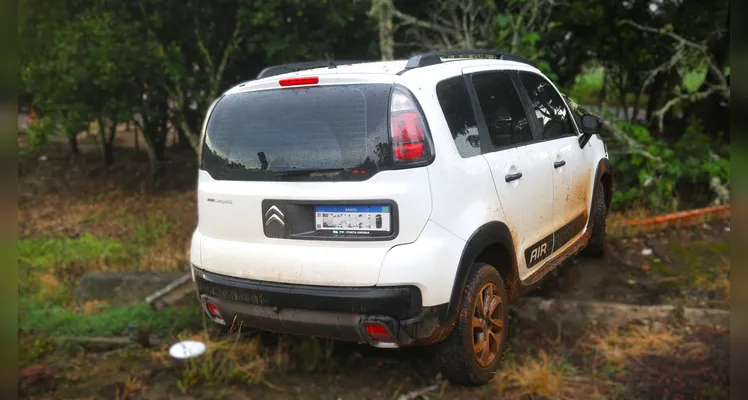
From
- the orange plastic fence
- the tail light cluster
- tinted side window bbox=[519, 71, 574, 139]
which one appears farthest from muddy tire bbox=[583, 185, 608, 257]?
the tail light cluster

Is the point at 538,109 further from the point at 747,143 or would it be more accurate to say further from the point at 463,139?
the point at 747,143

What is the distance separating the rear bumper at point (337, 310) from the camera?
2.79m

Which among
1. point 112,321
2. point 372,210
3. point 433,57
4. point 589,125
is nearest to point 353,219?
point 372,210

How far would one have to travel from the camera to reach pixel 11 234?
3.06ft

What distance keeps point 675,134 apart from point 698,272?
4.97 m

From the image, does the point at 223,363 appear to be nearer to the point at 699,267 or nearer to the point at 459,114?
the point at 459,114

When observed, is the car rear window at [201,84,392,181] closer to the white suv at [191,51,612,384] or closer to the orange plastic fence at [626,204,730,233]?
the white suv at [191,51,612,384]

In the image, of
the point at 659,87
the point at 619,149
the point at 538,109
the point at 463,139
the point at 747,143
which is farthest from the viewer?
the point at 659,87

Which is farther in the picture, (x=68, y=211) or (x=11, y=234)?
(x=68, y=211)

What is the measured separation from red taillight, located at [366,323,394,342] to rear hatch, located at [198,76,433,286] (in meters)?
0.23

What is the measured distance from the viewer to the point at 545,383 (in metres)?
3.29

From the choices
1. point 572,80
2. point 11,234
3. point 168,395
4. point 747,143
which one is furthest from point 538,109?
point 572,80

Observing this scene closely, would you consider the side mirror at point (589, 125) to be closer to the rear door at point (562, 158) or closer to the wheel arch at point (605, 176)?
the rear door at point (562, 158)

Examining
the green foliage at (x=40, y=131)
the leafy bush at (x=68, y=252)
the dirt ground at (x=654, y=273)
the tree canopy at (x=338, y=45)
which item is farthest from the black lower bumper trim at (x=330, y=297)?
the green foliage at (x=40, y=131)
